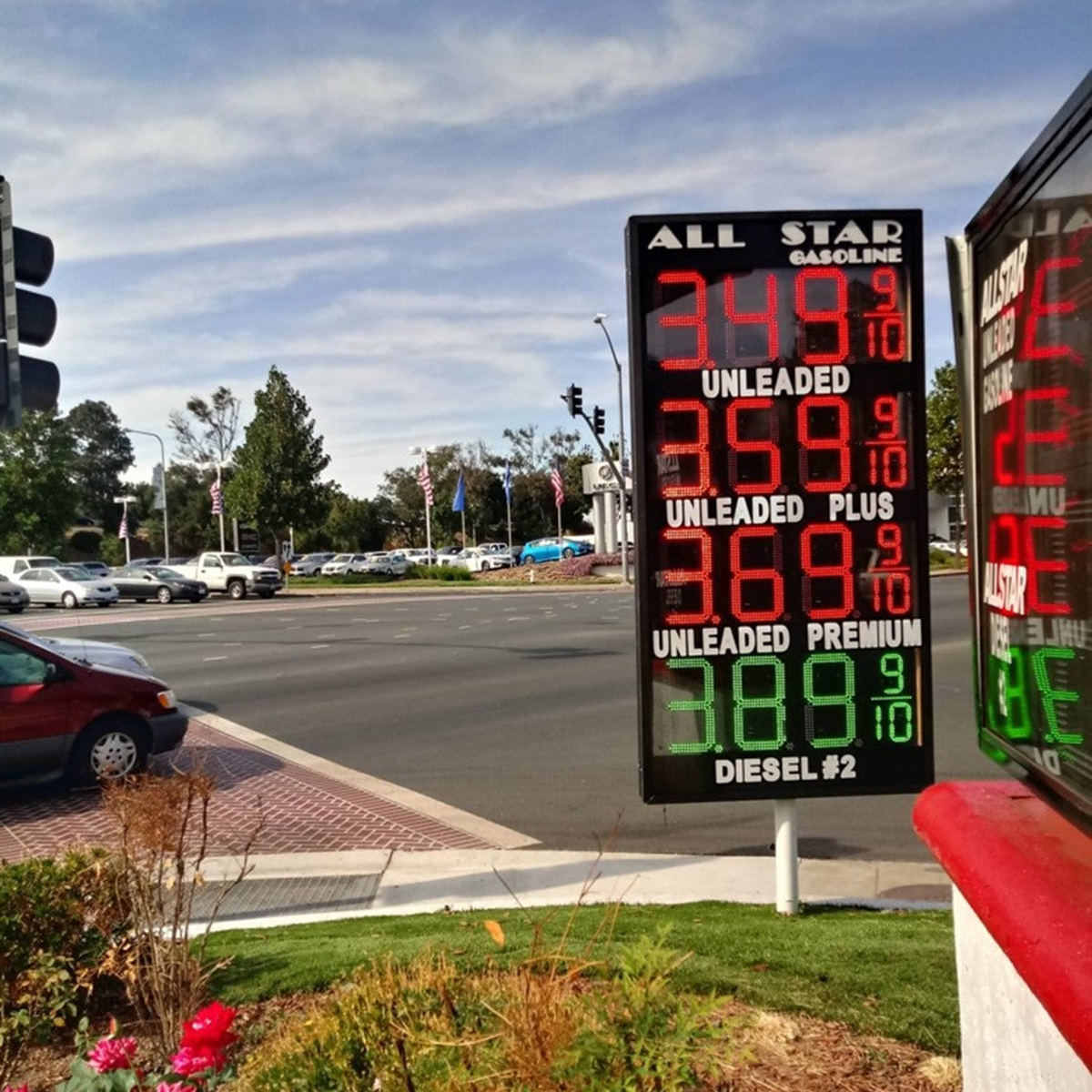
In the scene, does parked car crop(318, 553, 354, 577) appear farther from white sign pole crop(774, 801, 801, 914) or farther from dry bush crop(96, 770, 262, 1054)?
dry bush crop(96, 770, 262, 1054)

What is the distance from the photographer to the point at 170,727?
10.5 metres

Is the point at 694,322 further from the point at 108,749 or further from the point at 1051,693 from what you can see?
the point at 108,749

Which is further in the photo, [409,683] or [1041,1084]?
[409,683]

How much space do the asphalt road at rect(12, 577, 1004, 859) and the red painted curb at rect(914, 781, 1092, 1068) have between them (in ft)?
12.9

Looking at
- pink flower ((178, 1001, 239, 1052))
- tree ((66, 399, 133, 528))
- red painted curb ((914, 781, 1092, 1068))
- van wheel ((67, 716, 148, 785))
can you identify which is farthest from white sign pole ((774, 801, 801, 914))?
tree ((66, 399, 133, 528))

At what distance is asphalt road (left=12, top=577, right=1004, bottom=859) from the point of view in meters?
8.77

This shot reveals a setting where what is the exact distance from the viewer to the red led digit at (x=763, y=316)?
190 inches

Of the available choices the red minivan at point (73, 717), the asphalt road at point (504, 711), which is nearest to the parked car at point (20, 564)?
the asphalt road at point (504, 711)

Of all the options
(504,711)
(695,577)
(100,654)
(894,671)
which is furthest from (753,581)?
(100,654)

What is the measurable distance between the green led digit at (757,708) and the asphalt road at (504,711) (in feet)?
5.98

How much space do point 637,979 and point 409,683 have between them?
550 inches

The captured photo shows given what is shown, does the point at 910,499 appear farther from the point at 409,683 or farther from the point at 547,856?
the point at 409,683

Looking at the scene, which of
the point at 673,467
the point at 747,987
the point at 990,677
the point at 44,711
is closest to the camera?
the point at 990,677

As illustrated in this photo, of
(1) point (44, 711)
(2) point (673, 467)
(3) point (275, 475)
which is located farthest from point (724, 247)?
(3) point (275, 475)
